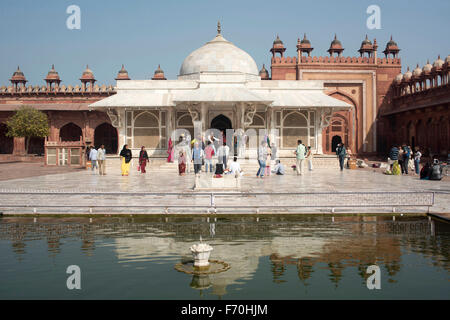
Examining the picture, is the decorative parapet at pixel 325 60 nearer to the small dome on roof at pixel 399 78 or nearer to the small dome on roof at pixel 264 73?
the small dome on roof at pixel 399 78

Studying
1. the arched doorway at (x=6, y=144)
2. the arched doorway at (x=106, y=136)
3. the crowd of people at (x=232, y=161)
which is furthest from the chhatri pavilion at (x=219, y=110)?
the arched doorway at (x=6, y=144)

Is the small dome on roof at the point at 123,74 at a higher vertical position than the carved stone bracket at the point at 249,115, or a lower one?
higher

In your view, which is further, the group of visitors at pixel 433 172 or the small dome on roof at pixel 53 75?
the small dome on roof at pixel 53 75

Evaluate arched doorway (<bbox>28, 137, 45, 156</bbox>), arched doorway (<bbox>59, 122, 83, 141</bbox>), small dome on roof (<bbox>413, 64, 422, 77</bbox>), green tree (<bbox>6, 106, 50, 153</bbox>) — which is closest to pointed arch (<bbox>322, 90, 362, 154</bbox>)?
small dome on roof (<bbox>413, 64, 422, 77</bbox>)

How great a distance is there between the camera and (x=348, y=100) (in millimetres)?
30609

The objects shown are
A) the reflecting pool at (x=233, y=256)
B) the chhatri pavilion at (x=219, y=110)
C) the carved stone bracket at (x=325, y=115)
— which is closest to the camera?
the reflecting pool at (x=233, y=256)

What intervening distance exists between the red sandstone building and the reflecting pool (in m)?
21.5

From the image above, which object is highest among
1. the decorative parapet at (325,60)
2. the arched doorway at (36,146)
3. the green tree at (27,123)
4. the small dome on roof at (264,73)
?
the small dome on roof at (264,73)

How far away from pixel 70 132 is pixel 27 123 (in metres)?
4.92

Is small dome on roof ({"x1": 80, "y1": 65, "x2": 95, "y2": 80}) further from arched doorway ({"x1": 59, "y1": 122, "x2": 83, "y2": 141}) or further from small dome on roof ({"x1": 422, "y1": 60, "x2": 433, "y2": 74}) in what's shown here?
small dome on roof ({"x1": 422, "y1": 60, "x2": 433, "y2": 74})

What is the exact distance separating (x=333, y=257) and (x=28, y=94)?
33.8m

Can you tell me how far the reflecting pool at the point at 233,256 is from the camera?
3.87 meters

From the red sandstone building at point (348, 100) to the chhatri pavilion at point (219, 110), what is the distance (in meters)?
8.61

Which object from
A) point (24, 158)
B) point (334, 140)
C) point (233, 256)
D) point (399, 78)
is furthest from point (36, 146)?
point (233, 256)
